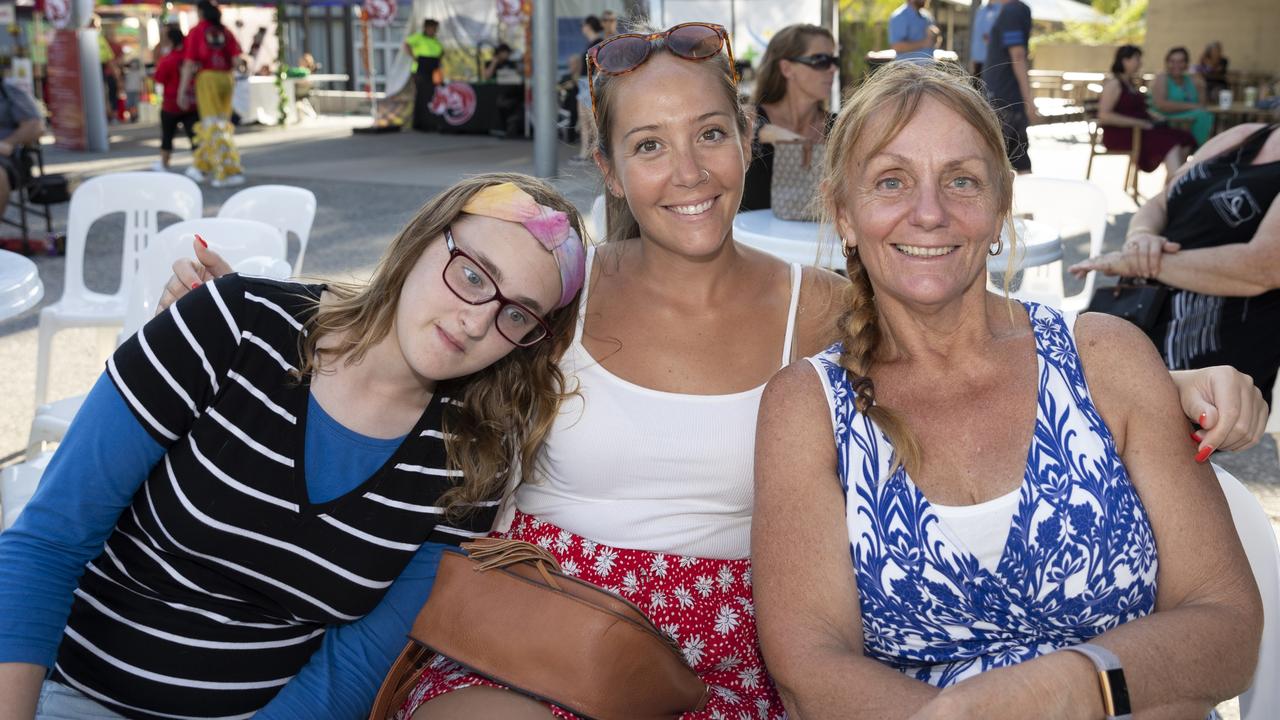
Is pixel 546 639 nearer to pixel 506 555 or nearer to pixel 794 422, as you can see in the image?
pixel 506 555

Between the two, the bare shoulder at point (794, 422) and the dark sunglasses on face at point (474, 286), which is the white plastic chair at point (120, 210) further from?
the bare shoulder at point (794, 422)

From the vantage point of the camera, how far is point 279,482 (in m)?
1.90

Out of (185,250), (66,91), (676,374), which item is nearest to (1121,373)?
(676,374)

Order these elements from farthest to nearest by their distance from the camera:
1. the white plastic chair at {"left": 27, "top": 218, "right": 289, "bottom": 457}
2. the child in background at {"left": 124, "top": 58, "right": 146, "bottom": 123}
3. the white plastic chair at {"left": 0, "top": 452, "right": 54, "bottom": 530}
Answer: the child in background at {"left": 124, "top": 58, "right": 146, "bottom": 123} → the white plastic chair at {"left": 27, "top": 218, "right": 289, "bottom": 457} → the white plastic chair at {"left": 0, "top": 452, "right": 54, "bottom": 530}

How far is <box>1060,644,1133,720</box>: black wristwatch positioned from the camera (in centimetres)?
154

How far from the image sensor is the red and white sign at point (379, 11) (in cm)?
2116

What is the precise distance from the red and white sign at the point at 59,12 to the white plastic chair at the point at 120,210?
43.9ft

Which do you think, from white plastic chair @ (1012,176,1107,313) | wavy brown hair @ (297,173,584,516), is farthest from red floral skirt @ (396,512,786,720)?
white plastic chair @ (1012,176,1107,313)

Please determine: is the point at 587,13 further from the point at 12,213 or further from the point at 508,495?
the point at 508,495

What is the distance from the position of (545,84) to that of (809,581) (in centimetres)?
1070

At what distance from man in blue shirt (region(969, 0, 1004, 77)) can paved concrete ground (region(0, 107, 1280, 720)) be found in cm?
204

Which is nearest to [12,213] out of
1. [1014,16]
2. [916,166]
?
[1014,16]

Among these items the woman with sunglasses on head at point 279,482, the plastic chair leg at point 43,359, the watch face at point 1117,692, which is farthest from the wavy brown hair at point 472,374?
the plastic chair leg at point 43,359

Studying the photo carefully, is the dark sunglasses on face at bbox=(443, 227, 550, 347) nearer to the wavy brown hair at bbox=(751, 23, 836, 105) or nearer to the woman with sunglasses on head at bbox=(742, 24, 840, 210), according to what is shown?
the woman with sunglasses on head at bbox=(742, 24, 840, 210)
